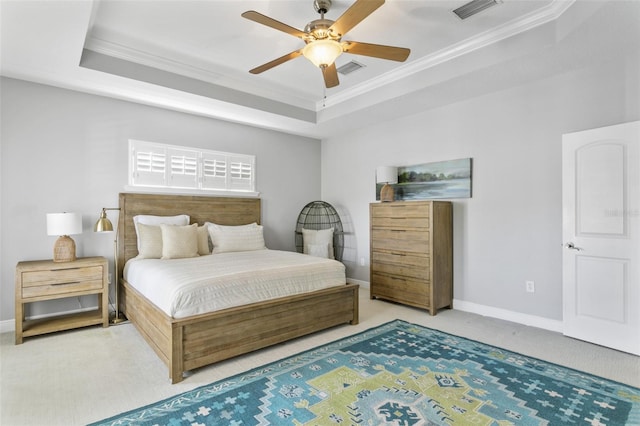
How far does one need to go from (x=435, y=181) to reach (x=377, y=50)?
93.3 inches

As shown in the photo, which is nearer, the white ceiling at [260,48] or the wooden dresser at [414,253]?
the white ceiling at [260,48]

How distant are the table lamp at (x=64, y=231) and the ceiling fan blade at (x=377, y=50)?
10.4 feet

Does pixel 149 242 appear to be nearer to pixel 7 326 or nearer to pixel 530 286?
pixel 7 326

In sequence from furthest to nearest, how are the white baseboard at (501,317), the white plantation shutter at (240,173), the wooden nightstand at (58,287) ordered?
the white plantation shutter at (240,173) → the white baseboard at (501,317) → the wooden nightstand at (58,287)

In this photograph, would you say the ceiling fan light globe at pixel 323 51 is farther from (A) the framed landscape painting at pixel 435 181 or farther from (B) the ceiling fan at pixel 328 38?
(A) the framed landscape painting at pixel 435 181

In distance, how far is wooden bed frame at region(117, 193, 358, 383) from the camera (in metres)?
2.53

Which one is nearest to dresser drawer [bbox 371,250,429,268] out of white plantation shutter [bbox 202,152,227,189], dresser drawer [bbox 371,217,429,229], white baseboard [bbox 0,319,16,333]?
dresser drawer [bbox 371,217,429,229]

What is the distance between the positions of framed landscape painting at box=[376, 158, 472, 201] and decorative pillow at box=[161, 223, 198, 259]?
290cm

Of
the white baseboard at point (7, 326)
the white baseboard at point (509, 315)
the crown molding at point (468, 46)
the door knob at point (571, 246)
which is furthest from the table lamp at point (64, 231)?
the door knob at point (571, 246)

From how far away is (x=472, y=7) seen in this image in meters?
2.75

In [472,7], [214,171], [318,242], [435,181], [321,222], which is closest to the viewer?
[472,7]

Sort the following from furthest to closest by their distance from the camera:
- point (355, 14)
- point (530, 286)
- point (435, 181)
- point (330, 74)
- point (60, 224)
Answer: point (435, 181) < point (530, 286) < point (60, 224) < point (330, 74) < point (355, 14)

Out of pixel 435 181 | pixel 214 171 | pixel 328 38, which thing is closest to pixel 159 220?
pixel 214 171

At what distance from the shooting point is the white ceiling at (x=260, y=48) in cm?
267
